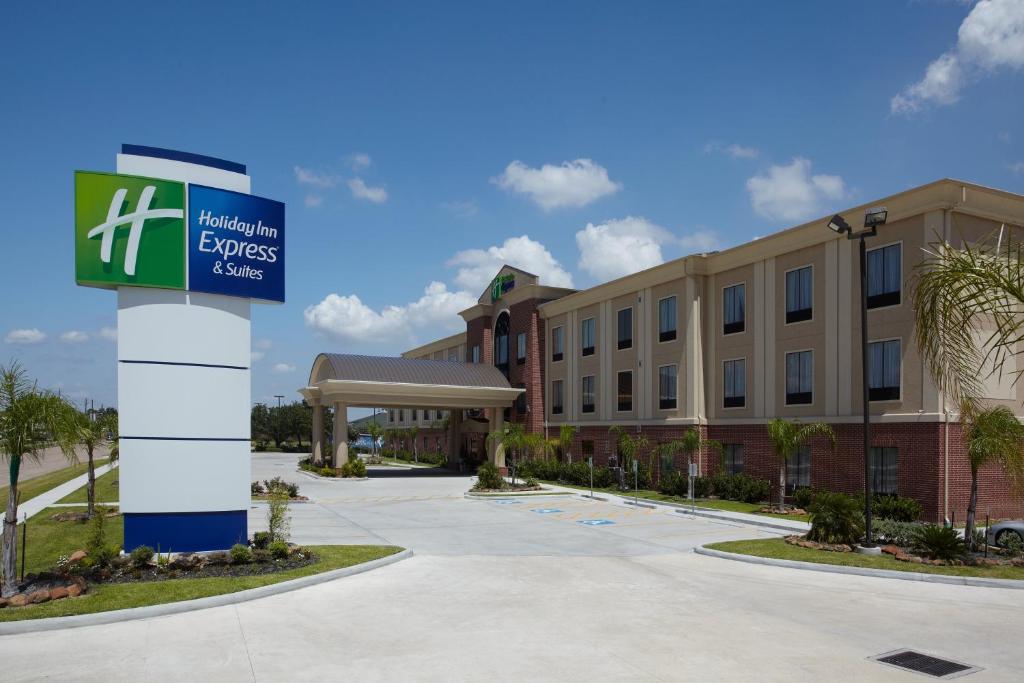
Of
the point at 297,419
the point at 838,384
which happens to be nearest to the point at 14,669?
the point at 838,384

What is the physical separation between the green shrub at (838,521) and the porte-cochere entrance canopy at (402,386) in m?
31.0

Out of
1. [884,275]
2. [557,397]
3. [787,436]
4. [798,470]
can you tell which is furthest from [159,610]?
[557,397]

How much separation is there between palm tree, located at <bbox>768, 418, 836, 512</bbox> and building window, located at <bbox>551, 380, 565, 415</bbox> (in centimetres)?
1940

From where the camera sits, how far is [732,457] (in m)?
34.3

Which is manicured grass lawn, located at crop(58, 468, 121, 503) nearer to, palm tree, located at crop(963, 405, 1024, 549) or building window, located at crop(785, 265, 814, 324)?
building window, located at crop(785, 265, 814, 324)

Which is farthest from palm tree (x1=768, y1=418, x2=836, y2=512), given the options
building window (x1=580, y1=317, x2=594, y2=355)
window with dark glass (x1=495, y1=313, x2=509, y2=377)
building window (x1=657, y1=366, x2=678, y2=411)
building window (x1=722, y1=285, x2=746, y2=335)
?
window with dark glass (x1=495, y1=313, x2=509, y2=377)

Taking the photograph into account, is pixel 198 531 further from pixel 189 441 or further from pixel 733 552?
pixel 733 552

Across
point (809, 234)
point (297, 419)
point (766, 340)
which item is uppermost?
point (809, 234)

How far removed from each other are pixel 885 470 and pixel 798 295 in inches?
300

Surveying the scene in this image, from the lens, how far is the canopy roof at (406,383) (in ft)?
153

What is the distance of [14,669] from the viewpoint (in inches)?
366

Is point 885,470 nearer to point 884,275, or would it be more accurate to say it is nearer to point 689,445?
point 884,275

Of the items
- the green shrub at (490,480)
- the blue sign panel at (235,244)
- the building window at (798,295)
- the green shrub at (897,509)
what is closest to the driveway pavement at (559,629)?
the blue sign panel at (235,244)

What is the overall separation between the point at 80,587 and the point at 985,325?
2643cm
